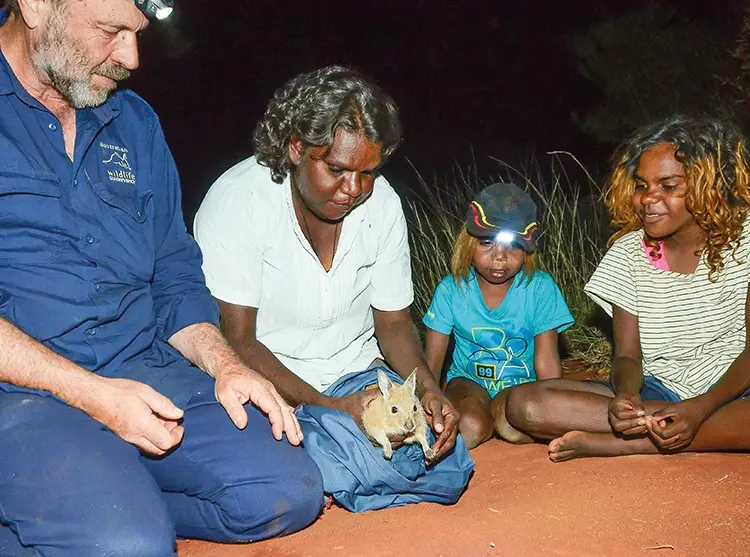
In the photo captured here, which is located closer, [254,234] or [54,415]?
[54,415]

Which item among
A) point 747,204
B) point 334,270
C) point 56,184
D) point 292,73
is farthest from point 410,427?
point 292,73

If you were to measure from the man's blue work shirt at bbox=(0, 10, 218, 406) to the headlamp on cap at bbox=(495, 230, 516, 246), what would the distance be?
5.90 feet

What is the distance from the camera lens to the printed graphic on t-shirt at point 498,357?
4.96 meters

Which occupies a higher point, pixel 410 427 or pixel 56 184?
pixel 56 184

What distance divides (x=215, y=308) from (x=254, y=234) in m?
0.47

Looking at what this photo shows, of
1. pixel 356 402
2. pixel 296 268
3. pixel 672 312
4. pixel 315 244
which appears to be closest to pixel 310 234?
pixel 315 244

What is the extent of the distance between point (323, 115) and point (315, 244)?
66cm

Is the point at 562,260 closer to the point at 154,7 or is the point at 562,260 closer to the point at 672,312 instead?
the point at 672,312

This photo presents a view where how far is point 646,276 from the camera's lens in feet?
15.1

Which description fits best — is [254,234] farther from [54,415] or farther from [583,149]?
[583,149]

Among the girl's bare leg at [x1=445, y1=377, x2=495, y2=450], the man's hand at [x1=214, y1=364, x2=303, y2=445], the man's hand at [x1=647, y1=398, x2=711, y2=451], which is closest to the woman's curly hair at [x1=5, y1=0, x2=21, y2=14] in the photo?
the man's hand at [x1=214, y1=364, x2=303, y2=445]

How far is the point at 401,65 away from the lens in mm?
23953

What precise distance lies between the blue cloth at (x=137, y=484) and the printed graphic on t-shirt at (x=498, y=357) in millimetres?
1724

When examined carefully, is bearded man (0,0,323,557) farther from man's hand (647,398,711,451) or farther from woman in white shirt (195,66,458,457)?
man's hand (647,398,711,451)
